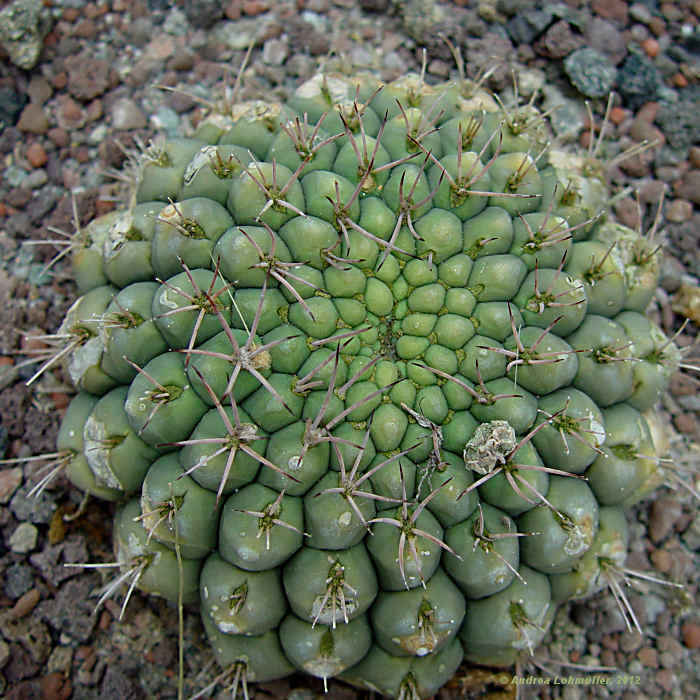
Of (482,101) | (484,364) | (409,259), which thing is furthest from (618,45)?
(484,364)

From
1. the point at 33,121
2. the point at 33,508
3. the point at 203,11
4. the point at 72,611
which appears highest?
the point at 203,11

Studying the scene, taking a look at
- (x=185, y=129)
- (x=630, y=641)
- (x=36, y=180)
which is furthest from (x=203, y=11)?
(x=630, y=641)

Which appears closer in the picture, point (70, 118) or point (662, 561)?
point (662, 561)

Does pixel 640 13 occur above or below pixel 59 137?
above

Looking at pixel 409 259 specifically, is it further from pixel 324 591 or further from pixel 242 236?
pixel 324 591

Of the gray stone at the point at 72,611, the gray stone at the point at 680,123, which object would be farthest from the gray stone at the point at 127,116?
the gray stone at the point at 680,123

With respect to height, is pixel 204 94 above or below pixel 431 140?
below

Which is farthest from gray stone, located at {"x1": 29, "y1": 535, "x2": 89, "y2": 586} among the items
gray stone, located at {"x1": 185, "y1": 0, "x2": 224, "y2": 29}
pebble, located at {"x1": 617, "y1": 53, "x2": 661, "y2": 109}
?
pebble, located at {"x1": 617, "y1": 53, "x2": 661, "y2": 109}

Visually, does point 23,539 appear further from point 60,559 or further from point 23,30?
point 23,30

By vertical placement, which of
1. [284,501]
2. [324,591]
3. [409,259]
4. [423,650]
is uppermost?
[409,259]
